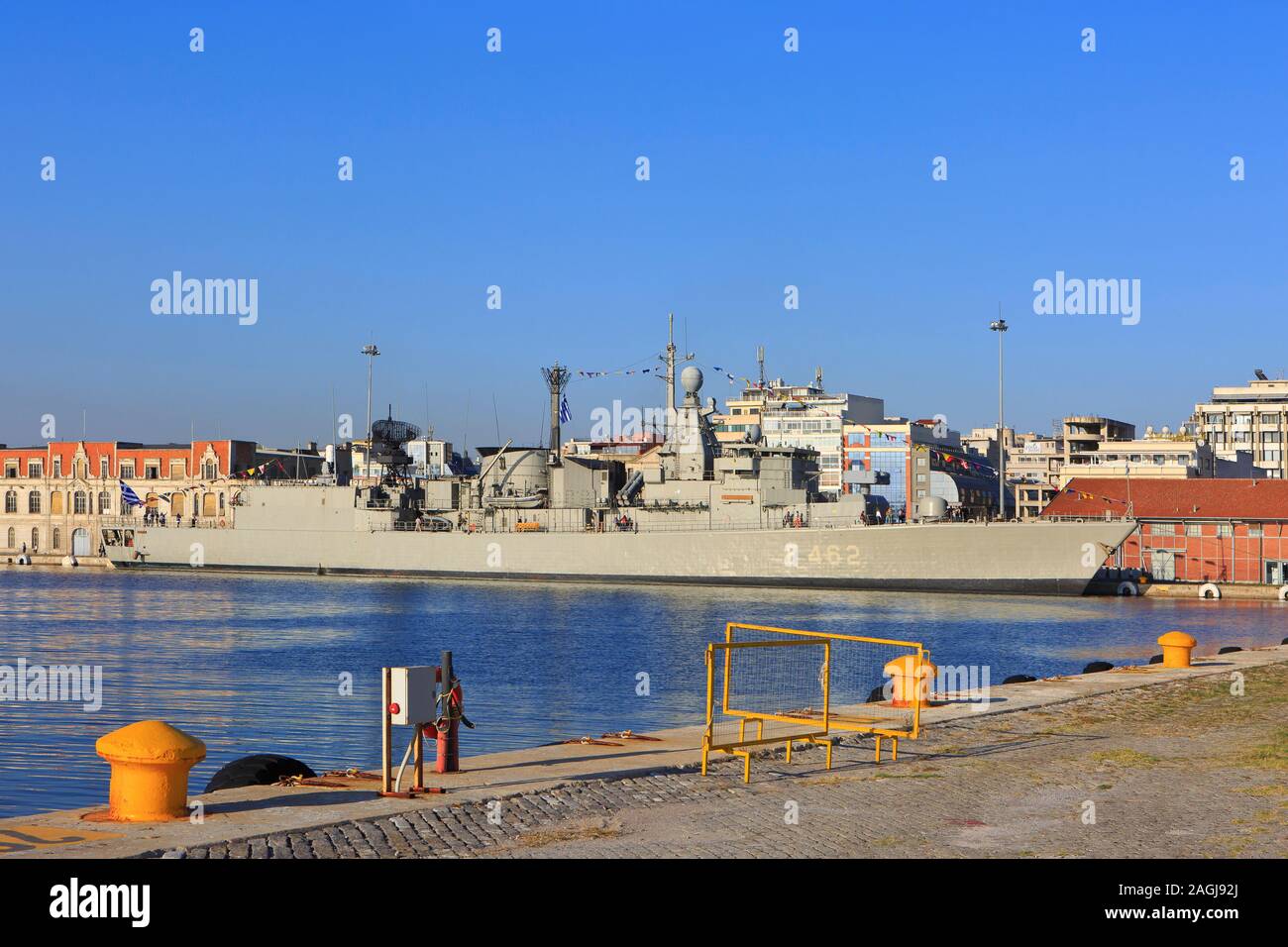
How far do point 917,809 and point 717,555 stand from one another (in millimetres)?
46076

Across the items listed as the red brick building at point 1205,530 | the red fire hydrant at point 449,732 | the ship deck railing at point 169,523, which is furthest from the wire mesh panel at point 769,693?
the ship deck railing at point 169,523

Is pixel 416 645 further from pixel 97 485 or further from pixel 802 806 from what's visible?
pixel 97 485

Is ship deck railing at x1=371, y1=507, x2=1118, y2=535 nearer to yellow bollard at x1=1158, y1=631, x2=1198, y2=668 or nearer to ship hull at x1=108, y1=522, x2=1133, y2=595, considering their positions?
ship hull at x1=108, y1=522, x2=1133, y2=595

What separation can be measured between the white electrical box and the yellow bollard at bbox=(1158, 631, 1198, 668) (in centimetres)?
1437

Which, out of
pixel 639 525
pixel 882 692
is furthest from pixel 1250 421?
pixel 882 692

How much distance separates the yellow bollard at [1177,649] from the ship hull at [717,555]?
29330 millimetres

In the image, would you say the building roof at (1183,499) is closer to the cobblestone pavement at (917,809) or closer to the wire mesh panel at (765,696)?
the wire mesh panel at (765,696)

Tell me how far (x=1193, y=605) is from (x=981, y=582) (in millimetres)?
7608

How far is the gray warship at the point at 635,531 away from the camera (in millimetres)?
50844

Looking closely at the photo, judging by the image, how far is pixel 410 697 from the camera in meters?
10.6

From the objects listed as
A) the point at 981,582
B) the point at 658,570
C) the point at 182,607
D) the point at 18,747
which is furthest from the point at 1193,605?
the point at 18,747
